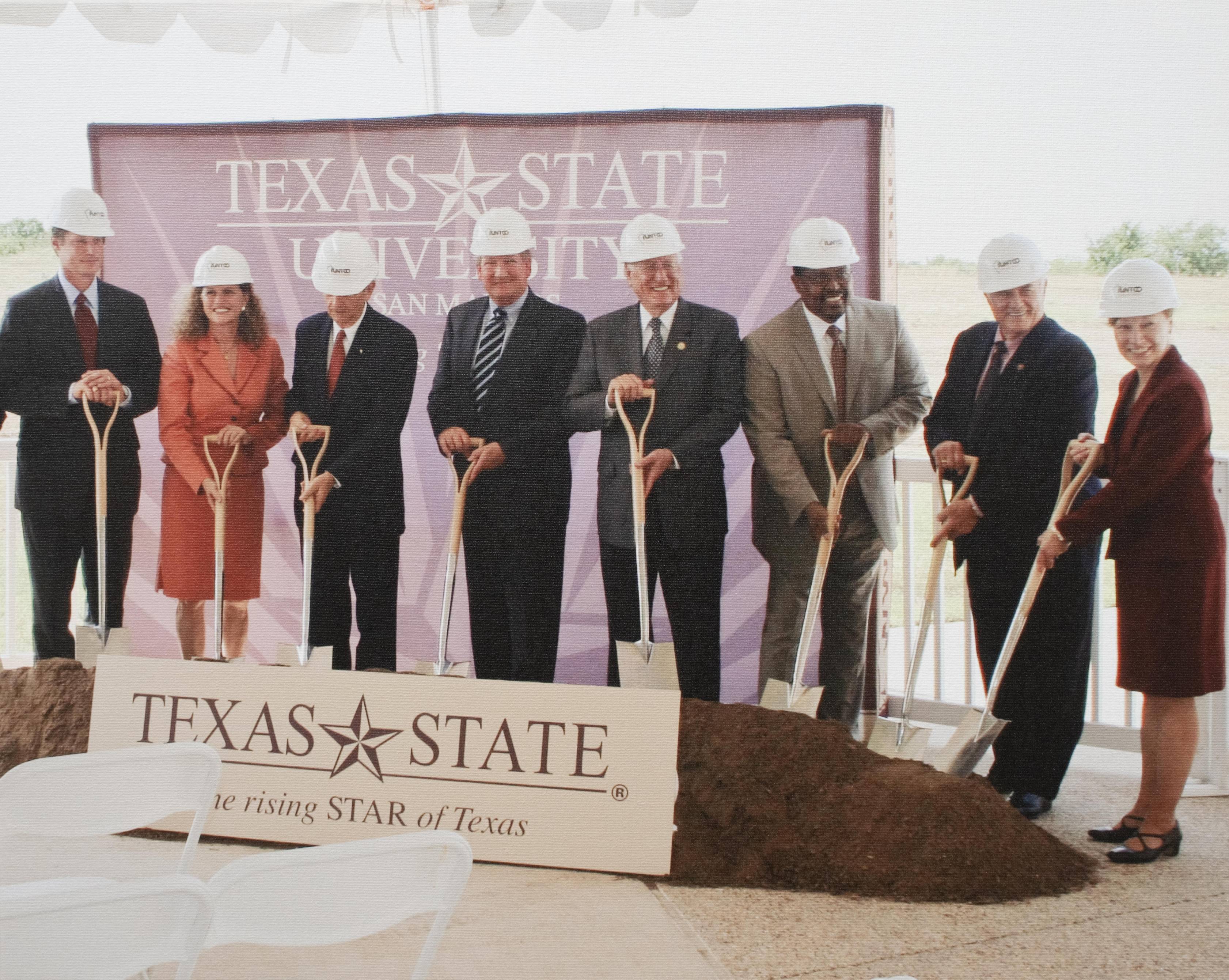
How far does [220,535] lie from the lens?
14.5 ft

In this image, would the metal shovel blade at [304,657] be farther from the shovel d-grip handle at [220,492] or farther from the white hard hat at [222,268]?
the white hard hat at [222,268]

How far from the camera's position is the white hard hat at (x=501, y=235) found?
436cm

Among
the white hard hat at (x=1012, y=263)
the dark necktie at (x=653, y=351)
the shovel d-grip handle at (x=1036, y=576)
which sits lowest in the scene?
the shovel d-grip handle at (x=1036, y=576)

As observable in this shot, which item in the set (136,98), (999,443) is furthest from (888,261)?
(136,98)

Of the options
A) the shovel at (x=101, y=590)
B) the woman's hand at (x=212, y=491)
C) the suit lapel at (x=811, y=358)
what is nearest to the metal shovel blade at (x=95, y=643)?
the shovel at (x=101, y=590)

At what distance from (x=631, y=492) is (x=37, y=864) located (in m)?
2.25

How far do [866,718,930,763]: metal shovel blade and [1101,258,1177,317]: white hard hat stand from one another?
1456 mm

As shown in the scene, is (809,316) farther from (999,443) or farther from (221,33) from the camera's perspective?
(221,33)

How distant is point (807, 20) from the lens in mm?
4602

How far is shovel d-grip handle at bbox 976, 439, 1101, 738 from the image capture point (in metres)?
3.57

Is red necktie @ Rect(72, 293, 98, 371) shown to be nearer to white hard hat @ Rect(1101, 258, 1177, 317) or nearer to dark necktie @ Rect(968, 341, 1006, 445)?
dark necktie @ Rect(968, 341, 1006, 445)

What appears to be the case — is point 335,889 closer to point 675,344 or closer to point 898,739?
point 898,739

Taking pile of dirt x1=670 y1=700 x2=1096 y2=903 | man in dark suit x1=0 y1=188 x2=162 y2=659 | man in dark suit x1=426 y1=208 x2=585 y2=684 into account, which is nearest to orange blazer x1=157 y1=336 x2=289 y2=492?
man in dark suit x1=0 y1=188 x2=162 y2=659

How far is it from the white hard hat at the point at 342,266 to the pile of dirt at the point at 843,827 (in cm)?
218
